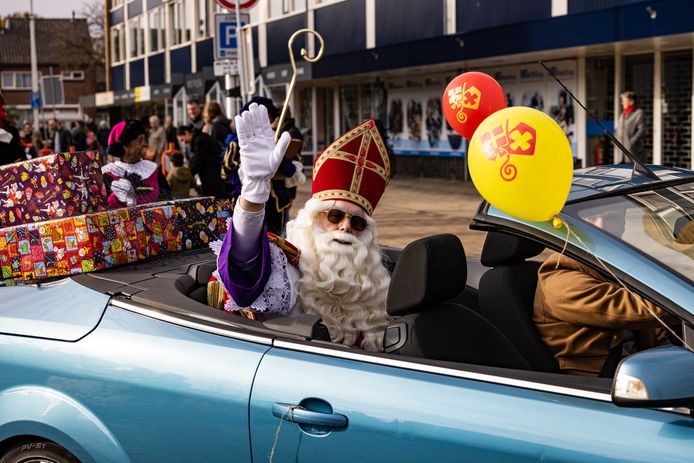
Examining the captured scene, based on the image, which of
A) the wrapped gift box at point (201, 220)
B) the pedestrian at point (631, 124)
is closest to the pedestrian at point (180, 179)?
the pedestrian at point (631, 124)

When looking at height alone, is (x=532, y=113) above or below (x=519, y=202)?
above

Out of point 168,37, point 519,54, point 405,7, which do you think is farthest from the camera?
point 168,37

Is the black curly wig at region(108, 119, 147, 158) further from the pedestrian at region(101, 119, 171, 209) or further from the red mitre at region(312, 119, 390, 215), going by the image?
the red mitre at region(312, 119, 390, 215)

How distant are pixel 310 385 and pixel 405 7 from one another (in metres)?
20.7

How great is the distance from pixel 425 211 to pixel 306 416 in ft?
44.6

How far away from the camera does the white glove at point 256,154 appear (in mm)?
3238

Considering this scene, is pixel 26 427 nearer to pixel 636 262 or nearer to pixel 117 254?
pixel 117 254

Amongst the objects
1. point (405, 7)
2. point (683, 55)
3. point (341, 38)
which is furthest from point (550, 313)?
point (341, 38)

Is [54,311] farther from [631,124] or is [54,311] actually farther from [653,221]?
[631,124]

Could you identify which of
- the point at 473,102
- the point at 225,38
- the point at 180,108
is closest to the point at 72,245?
the point at 473,102

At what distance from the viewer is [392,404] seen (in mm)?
2623

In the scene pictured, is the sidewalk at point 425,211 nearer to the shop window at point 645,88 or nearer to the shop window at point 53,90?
the shop window at point 645,88

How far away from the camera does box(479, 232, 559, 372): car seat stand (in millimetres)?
3182

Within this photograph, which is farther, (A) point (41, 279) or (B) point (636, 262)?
(A) point (41, 279)
